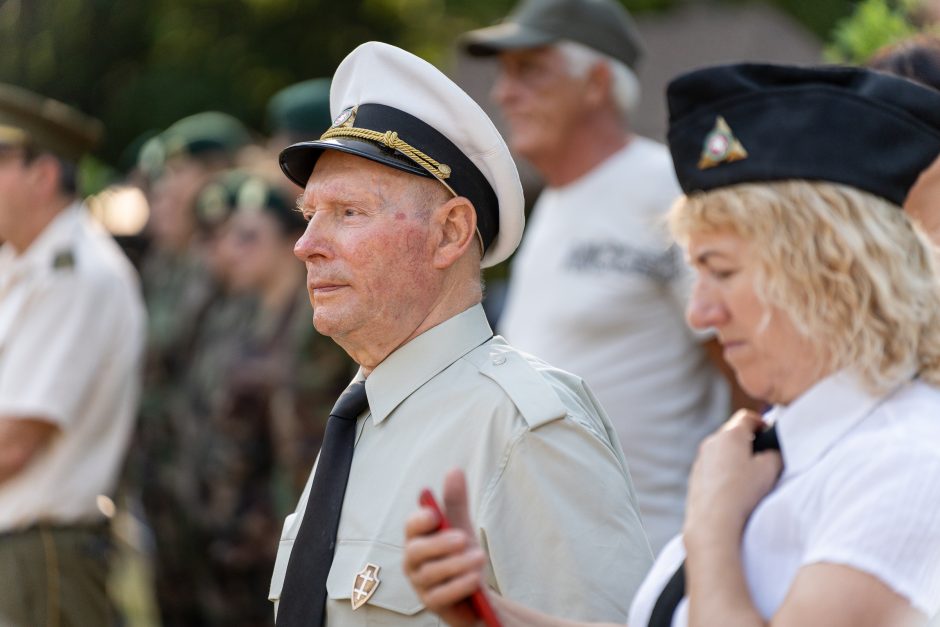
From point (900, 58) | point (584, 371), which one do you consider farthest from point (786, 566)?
point (584, 371)

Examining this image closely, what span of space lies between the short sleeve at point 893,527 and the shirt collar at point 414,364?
0.85 metres

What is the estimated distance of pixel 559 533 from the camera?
2357mm

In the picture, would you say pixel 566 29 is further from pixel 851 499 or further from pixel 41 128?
pixel 851 499

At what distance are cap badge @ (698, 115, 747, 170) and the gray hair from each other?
8.44ft

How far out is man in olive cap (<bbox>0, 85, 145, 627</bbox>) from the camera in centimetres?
430

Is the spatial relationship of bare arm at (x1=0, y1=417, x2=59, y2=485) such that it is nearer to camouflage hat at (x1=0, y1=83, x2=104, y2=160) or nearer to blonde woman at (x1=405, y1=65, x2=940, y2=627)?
camouflage hat at (x1=0, y1=83, x2=104, y2=160)

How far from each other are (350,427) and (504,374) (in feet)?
1.13

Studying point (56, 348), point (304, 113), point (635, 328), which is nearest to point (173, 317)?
point (304, 113)

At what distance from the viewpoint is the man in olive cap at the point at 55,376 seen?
4301mm

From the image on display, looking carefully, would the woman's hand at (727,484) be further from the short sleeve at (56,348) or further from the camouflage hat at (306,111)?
the camouflage hat at (306,111)

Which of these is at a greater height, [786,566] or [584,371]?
[786,566]

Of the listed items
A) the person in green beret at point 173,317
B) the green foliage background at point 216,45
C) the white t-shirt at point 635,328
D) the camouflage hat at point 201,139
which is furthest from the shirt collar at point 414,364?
the green foliage background at point 216,45

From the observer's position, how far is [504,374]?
253 cm

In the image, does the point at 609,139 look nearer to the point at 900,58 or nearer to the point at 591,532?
the point at 900,58
